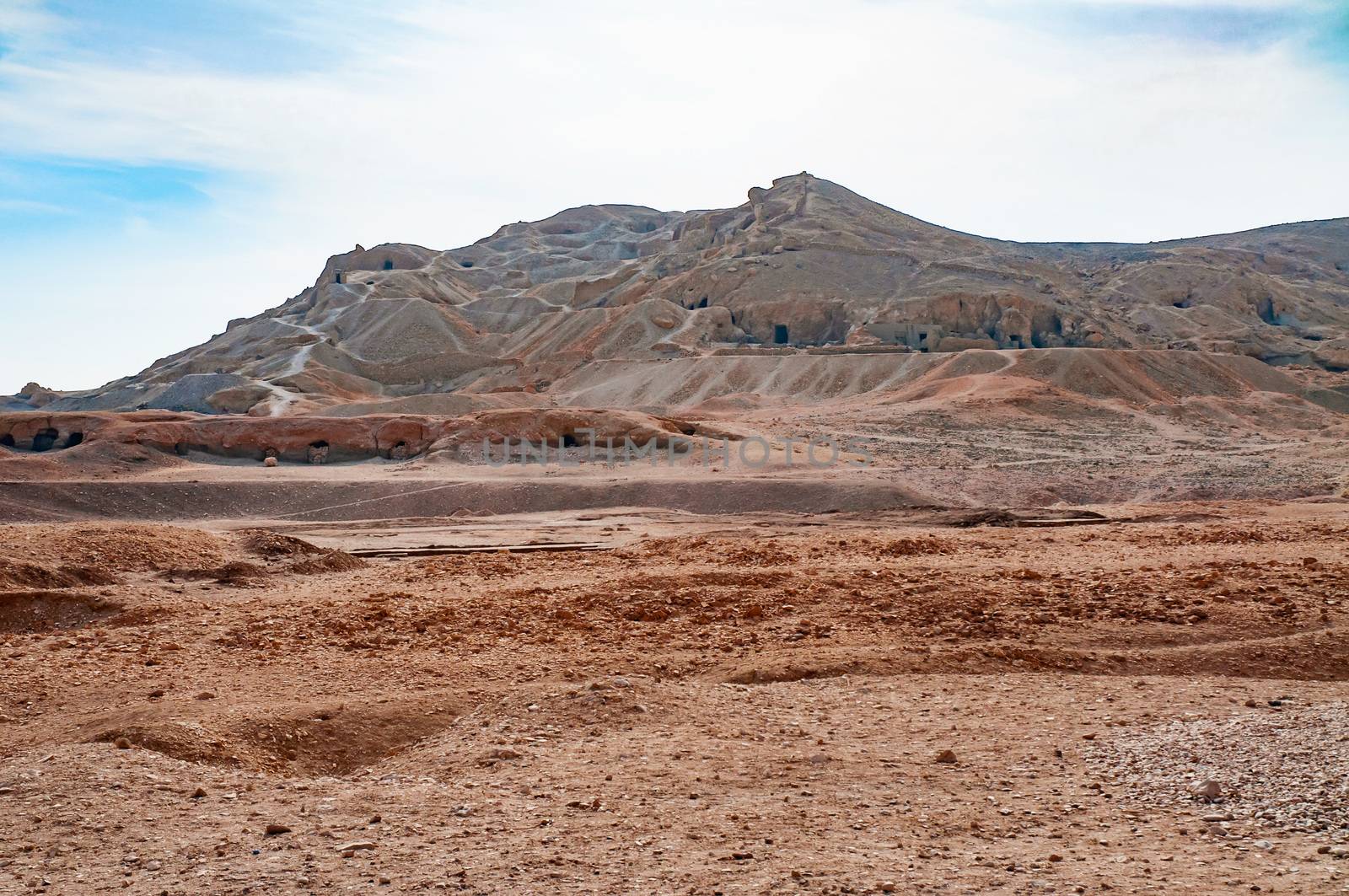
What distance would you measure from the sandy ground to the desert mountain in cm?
3167

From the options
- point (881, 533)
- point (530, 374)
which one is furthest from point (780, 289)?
point (881, 533)

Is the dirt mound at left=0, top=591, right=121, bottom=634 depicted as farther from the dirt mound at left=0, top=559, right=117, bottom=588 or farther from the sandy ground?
the dirt mound at left=0, top=559, right=117, bottom=588

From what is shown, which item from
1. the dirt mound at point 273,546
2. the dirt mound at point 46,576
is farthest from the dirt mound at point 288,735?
the dirt mound at point 273,546

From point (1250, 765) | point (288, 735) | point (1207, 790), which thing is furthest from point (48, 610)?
point (1250, 765)

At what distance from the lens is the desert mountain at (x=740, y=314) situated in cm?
5200

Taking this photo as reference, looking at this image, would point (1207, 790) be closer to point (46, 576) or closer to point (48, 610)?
point (48, 610)

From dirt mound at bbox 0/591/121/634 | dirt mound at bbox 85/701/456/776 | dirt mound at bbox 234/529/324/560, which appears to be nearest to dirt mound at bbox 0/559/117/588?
dirt mound at bbox 0/591/121/634

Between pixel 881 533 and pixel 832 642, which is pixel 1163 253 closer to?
pixel 881 533

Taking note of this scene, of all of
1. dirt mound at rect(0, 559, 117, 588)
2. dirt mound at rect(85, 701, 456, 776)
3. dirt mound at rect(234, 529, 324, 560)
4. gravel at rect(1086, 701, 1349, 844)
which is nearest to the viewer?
gravel at rect(1086, 701, 1349, 844)

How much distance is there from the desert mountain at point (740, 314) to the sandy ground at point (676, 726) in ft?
104

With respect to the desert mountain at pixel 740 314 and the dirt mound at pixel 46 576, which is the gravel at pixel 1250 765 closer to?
the dirt mound at pixel 46 576

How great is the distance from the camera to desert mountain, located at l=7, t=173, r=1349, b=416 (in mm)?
52000

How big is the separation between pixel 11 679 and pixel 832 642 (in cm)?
612

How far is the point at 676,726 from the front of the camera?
6.89 metres
